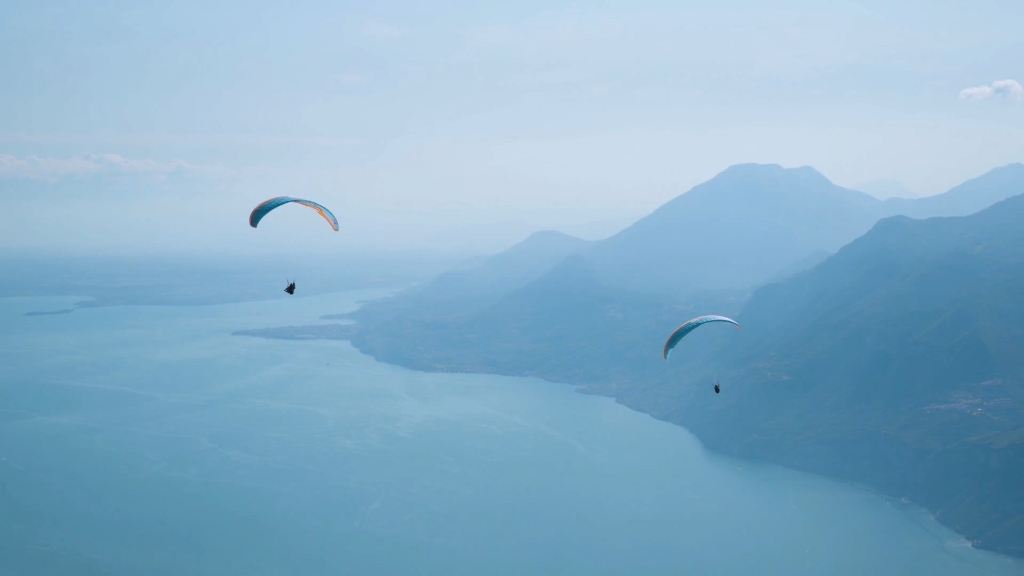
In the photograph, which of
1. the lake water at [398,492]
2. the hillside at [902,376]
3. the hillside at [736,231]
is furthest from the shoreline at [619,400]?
the hillside at [736,231]

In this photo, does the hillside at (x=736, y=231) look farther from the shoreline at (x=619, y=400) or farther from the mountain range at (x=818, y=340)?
the shoreline at (x=619, y=400)

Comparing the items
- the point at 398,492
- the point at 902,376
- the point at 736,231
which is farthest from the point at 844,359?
the point at 736,231

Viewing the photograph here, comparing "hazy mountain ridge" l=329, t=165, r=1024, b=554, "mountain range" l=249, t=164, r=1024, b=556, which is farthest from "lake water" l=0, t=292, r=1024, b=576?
"mountain range" l=249, t=164, r=1024, b=556

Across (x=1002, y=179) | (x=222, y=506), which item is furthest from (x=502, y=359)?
(x=1002, y=179)

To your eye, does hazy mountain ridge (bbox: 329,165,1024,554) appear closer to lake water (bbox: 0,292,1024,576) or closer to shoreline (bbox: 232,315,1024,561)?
shoreline (bbox: 232,315,1024,561)

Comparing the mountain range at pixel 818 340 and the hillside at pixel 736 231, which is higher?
the hillside at pixel 736 231

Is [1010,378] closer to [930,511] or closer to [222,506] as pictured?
[930,511]

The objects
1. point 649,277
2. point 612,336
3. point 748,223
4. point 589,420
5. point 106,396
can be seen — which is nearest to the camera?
point 589,420

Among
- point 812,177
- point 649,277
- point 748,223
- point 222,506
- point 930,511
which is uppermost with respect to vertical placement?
point 812,177
